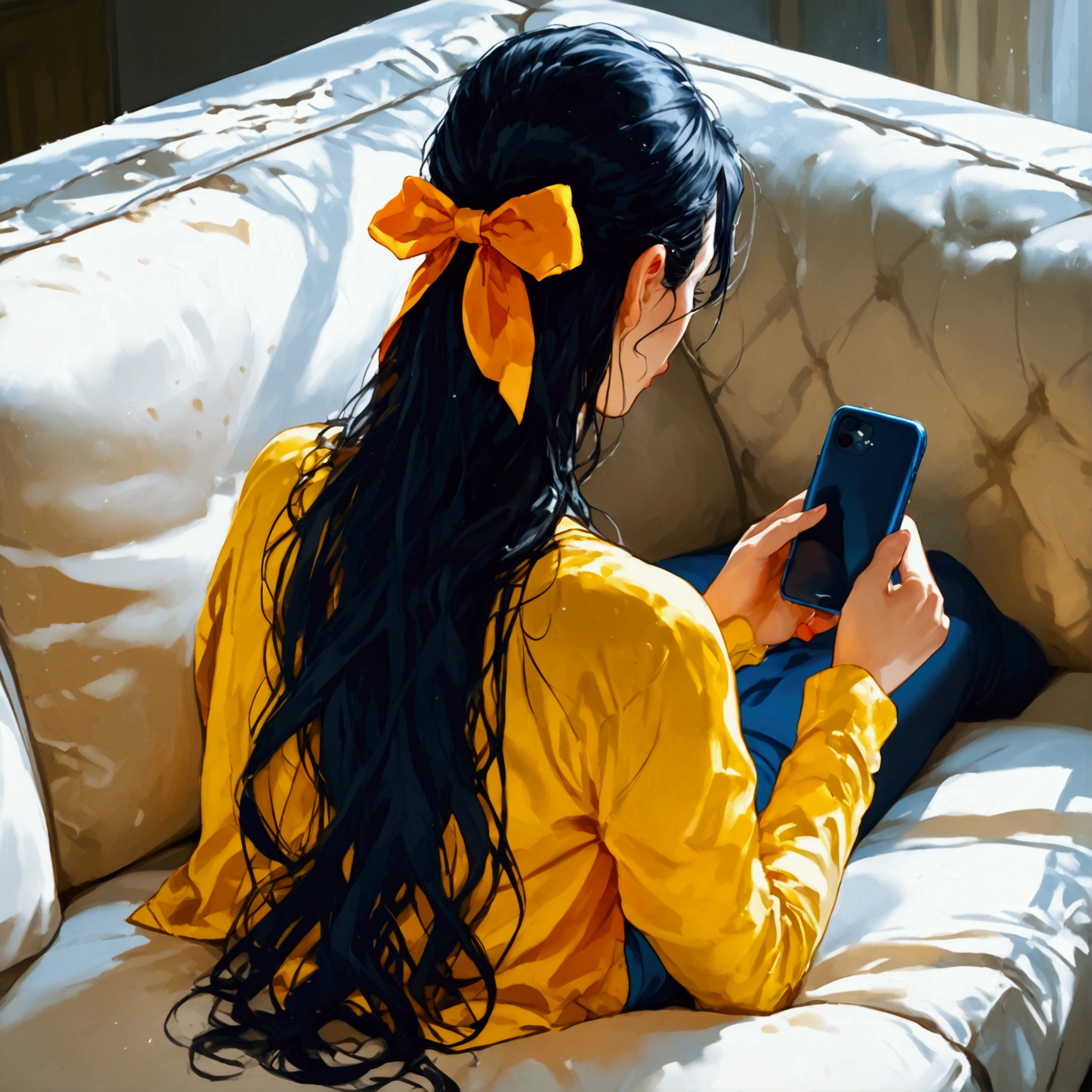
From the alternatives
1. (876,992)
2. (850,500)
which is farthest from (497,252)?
(876,992)

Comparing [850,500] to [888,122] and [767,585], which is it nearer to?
[767,585]

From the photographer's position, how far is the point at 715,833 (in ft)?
2.36

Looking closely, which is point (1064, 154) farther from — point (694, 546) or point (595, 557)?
point (595, 557)

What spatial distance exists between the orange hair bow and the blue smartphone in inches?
14.7

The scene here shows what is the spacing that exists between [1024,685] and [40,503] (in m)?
0.85

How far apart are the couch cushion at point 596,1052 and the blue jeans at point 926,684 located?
216 mm

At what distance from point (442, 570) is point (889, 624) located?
1.11ft

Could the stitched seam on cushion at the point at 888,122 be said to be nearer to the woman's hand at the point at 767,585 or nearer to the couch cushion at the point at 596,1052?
the woman's hand at the point at 767,585

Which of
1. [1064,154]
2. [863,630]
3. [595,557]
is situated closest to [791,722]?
[863,630]

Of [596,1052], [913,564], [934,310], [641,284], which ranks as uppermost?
[641,284]

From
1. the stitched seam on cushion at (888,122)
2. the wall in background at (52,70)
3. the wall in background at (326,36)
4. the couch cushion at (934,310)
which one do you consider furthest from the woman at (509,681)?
the wall in background at (52,70)

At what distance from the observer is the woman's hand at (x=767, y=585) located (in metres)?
1.00

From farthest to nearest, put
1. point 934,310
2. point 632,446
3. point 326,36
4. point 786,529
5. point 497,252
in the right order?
point 326,36 → point 632,446 → point 934,310 → point 786,529 → point 497,252

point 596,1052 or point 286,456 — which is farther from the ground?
point 286,456
